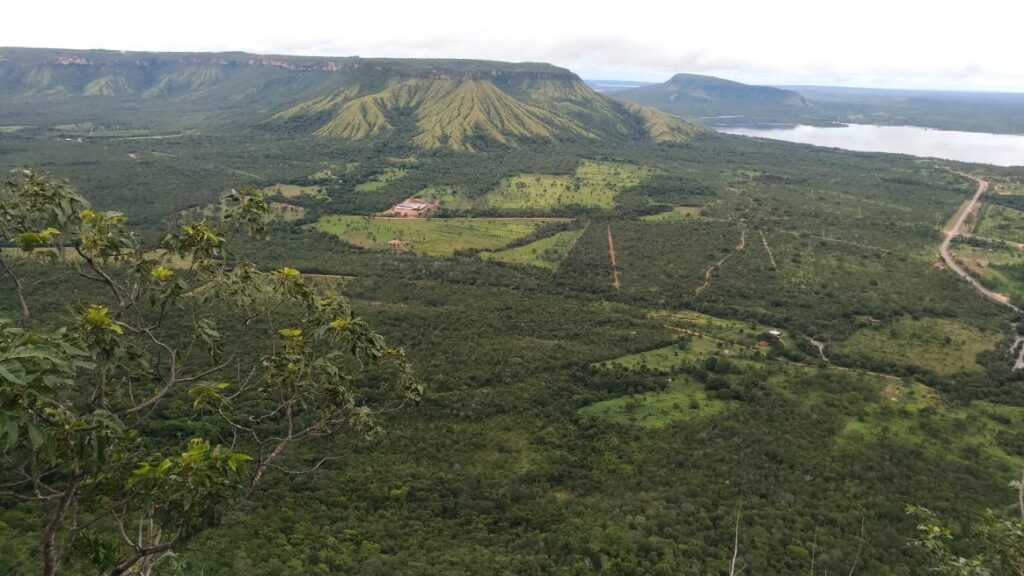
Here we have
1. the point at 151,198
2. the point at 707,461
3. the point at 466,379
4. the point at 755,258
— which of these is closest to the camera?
the point at 707,461

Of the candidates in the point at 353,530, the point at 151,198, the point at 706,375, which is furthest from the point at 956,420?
the point at 151,198

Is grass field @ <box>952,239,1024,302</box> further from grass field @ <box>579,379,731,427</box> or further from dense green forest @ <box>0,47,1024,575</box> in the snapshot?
grass field @ <box>579,379,731,427</box>

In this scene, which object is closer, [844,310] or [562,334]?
[562,334]

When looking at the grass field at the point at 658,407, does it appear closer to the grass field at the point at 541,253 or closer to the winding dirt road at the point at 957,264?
the grass field at the point at 541,253

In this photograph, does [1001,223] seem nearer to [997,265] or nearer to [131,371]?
[997,265]

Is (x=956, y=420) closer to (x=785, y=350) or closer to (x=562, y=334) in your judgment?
(x=785, y=350)

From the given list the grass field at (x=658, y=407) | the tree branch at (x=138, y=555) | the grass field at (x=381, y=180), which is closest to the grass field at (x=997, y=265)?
the grass field at (x=658, y=407)
